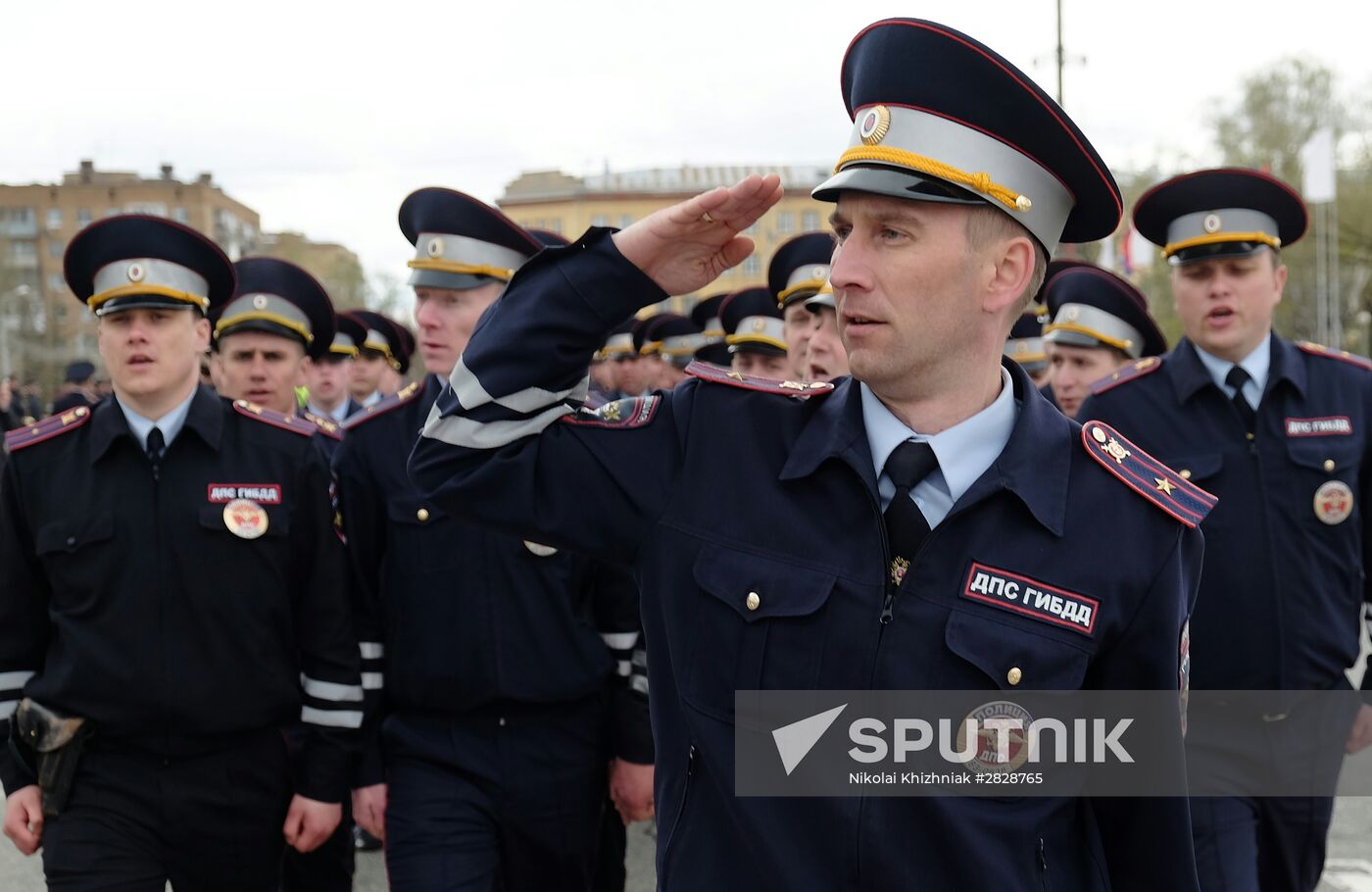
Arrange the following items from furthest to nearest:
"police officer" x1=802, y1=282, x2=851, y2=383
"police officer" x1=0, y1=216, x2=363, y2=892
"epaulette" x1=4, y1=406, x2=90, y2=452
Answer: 1. "police officer" x1=802, y1=282, x2=851, y2=383
2. "epaulette" x1=4, y1=406, x2=90, y2=452
3. "police officer" x1=0, y1=216, x2=363, y2=892

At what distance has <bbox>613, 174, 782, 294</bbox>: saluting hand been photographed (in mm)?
2324

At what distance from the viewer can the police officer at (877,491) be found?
2188mm

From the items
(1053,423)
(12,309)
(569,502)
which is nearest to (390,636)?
(569,502)

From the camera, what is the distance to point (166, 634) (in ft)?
12.8

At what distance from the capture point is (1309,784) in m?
3.99

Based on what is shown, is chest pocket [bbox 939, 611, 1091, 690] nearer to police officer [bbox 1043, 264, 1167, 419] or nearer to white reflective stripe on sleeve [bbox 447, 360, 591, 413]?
white reflective stripe on sleeve [bbox 447, 360, 591, 413]

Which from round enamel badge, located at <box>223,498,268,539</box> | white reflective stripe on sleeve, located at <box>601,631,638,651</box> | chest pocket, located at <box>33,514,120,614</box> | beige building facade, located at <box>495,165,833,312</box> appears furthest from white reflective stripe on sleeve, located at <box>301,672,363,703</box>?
beige building facade, located at <box>495,165,833,312</box>

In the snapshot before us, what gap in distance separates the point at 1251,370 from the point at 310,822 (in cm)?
334

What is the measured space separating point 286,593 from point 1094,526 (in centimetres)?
271

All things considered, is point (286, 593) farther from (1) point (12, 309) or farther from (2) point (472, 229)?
(1) point (12, 309)

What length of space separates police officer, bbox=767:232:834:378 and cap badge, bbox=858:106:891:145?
3.44m

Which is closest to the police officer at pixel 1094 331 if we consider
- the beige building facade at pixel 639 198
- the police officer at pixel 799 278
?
the police officer at pixel 799 278

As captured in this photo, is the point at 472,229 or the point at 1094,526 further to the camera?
the point at 472,229

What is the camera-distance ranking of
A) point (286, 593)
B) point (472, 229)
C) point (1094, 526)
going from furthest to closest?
point (472, 229) → point (286, 593) → point (1094, 526)
